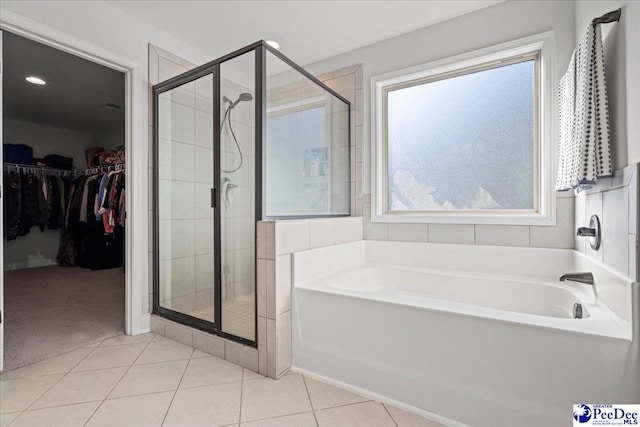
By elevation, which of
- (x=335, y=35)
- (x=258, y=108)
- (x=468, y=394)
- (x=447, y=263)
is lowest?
(x=468, y=394)

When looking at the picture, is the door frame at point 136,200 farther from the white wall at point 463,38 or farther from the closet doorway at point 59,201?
the white wall at point 463,38

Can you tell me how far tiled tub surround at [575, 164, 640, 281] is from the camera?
3.46 ft

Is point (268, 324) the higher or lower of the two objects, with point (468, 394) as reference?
higher

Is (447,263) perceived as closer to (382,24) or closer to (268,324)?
(268,324)

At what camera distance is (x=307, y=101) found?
2324mm

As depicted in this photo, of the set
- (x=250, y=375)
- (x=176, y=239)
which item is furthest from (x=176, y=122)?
(x=250, y=375)

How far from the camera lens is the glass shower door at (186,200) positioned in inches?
83.1

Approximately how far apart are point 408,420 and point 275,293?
2.81ft

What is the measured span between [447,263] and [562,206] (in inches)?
31.2

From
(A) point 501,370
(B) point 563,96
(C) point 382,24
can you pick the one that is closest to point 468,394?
(A) point 501,370

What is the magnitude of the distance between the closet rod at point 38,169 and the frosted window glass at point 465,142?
17.3ft

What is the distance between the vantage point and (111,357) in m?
1.95

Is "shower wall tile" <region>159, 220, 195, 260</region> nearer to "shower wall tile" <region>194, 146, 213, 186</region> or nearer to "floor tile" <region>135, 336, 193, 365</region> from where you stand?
"shower wall tile" <region>194, 146, 213, 186</region>

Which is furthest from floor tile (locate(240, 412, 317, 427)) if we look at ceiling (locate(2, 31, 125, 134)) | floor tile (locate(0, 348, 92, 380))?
ceiling (locate(2, 31, 125, 134))
